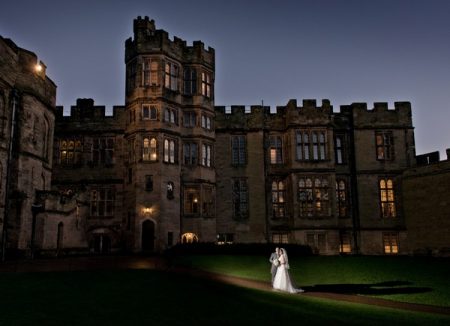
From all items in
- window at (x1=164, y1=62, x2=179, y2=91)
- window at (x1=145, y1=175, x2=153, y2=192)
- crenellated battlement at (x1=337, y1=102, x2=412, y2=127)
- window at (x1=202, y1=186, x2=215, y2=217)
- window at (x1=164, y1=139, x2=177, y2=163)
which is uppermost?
window at (x1=164, y1=62, x2=179, y2=91)

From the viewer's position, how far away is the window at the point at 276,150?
37906 mm

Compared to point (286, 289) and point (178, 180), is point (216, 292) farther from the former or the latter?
point (178, 180)

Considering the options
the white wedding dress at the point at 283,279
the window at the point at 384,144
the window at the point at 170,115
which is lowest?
the white wedding dress at the point at 283,279

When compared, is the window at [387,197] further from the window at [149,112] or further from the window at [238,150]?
the window at [149,112]

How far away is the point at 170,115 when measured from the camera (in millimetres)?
34094

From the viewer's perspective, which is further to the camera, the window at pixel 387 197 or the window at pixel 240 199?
the window at pixel 387 197

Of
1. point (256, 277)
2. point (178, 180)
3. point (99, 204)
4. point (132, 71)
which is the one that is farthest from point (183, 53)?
point (256, 277)

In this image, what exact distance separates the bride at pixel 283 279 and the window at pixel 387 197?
23.9m

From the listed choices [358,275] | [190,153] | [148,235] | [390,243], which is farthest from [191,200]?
[358,275]

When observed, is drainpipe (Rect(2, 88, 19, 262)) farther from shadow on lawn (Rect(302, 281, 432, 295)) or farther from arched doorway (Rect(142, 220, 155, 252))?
shadow on lawn (Rect(302, 281, 432, 295))

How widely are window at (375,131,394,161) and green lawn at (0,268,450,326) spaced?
26.4 m

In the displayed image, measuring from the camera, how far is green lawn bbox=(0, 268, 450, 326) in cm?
973

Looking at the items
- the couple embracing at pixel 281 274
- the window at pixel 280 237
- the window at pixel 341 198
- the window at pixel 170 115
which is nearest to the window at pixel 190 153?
the window at pixel 170 115

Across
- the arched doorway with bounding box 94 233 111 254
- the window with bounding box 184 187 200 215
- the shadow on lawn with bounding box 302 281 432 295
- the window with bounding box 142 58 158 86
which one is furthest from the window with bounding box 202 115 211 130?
the shadow on lawn with bounding box 302 281 432 295
